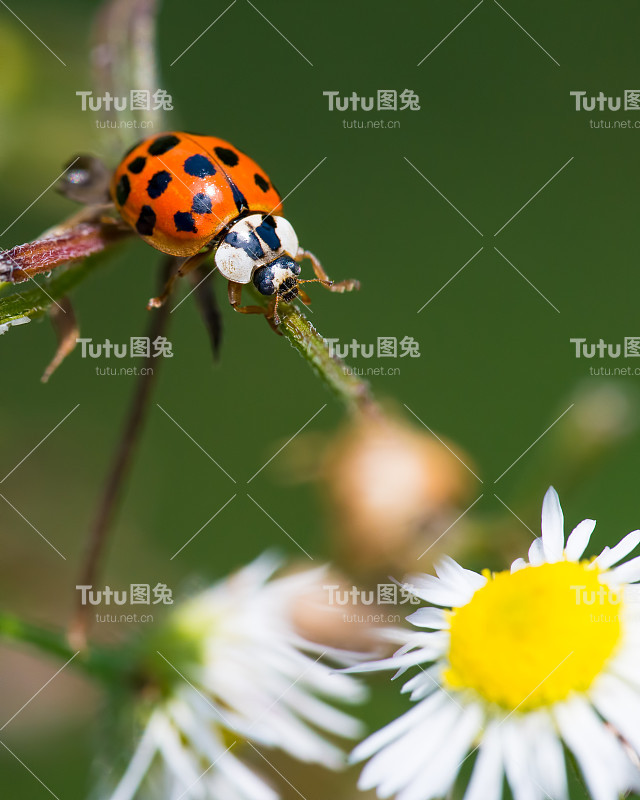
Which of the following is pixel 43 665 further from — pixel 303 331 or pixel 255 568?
pixel 303 331

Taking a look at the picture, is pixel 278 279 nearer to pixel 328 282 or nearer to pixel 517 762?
pixel 328 282

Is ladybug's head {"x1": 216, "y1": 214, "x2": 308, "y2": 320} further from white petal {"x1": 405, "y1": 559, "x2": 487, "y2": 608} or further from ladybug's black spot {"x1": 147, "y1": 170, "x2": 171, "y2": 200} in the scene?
white petal {"x1": 405, "y1": 559, "x2": 487, "y2": 608}

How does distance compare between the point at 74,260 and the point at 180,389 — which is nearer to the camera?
the point at 74,260

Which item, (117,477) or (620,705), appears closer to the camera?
(620,705)

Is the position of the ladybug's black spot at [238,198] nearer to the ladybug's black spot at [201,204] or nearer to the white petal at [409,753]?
the ladybug's black spot at [201,204]

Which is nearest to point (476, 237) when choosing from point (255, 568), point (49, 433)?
point (49, 433)
